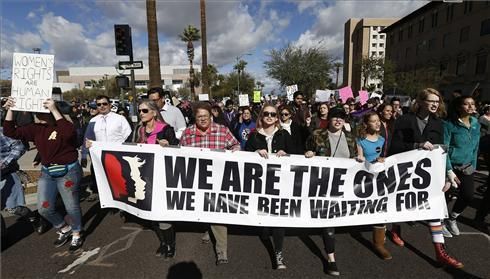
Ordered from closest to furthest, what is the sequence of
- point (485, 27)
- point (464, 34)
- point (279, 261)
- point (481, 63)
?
1. point (279, 261)
2. point (485, 27)
3. point (481, 63)
4. point (464, 34)

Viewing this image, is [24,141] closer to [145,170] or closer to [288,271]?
[145,170]

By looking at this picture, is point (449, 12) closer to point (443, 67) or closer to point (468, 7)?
point (468, 7)

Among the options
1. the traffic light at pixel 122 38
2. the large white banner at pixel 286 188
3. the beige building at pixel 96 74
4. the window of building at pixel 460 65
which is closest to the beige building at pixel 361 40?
the window of building at pixel 460 65

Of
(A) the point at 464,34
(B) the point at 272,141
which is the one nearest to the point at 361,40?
(A) the point at 464,34

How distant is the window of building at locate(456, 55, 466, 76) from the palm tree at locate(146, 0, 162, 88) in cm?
3744

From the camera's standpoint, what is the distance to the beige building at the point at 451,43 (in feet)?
102

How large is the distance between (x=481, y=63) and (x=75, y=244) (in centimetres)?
4028

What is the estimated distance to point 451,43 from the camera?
120 feet

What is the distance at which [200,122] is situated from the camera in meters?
A: 3.25

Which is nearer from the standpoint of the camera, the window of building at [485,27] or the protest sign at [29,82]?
the protest sign at [29,82]

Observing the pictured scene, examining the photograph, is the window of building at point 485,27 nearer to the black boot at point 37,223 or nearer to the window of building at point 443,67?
the window of building at point 443,67

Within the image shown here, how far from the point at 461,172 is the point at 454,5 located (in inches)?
1696

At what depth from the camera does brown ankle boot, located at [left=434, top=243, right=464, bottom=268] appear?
3121 mm

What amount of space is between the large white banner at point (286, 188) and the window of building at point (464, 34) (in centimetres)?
4031
